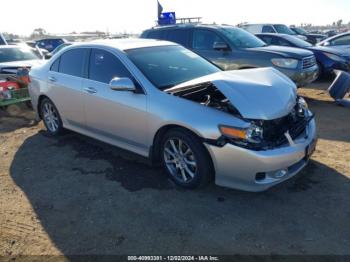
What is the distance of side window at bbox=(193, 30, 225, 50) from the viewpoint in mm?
8656


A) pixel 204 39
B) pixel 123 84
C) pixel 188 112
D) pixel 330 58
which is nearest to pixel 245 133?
pixel 188 112

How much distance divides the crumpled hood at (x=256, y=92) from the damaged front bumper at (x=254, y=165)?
37cm

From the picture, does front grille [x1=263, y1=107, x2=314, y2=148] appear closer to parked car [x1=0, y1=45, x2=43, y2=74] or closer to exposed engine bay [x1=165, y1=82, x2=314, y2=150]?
exposed engine bay [x1=165, y1=82, x2=314, y2=150]

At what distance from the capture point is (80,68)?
525 cm

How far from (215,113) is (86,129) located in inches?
96.6

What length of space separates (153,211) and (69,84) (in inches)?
106

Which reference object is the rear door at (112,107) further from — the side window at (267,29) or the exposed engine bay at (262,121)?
the side window at (267,29)

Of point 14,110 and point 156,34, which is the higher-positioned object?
point 156,34

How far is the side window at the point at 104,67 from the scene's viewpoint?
458 cm

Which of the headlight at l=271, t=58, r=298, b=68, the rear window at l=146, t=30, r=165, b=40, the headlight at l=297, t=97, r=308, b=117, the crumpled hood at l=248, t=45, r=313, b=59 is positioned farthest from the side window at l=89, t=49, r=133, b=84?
the rear window at l=146, t=30, r=165, b=40

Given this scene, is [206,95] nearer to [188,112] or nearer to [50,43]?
[188,112]

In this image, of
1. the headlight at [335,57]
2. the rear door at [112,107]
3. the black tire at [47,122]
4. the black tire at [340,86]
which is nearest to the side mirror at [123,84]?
the rear door at [112,107]

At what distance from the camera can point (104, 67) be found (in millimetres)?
4855

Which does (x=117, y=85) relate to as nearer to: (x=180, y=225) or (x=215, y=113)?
(x=215, y=113)
